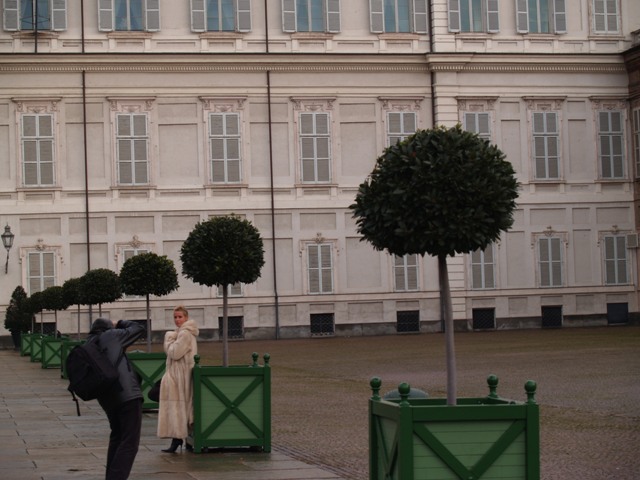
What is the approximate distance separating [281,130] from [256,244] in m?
29.9

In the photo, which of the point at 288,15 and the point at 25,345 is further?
the point at 288,15

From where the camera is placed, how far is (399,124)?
165 feet

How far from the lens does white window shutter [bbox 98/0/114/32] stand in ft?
159

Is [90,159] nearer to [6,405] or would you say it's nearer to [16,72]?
[16,72]

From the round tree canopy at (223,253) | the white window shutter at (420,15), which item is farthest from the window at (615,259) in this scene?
the round tree canopy at (223,253)

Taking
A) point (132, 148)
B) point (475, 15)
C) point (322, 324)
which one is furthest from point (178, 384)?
point (475, 15)

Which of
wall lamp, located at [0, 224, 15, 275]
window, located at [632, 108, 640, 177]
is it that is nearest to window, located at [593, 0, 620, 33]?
window, located at [632, 108, 640, 177]

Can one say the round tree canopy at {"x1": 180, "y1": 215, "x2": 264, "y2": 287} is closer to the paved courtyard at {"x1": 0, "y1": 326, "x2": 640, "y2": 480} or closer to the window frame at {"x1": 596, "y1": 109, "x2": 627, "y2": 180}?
the paved courtyard at {"x1": 0, "y1": 326, "x2": 640, "y2": 480}

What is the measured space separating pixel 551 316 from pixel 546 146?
632 cm

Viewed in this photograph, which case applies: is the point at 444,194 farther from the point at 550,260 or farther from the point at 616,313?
the point at 616,313

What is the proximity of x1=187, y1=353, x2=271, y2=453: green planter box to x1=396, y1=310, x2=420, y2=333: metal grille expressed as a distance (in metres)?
34.8

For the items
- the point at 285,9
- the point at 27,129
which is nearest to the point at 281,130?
the point at 285,9

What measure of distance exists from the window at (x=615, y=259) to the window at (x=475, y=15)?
8.97 m

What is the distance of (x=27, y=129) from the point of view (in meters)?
48.1
